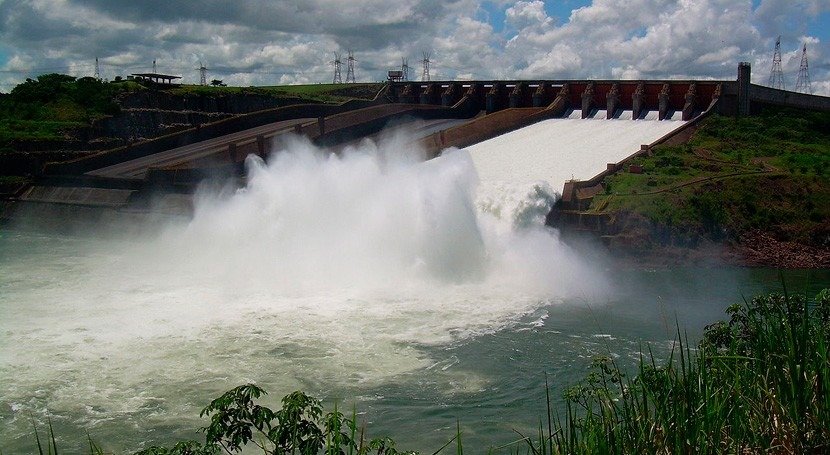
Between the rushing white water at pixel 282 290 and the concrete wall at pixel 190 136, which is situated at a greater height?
the concrete wall at pixel 190 136

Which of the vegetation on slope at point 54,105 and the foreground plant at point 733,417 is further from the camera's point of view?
the vegetation on slope at point 54,105

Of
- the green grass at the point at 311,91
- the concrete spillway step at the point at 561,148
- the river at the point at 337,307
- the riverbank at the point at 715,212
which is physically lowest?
the river at the point at 337,307

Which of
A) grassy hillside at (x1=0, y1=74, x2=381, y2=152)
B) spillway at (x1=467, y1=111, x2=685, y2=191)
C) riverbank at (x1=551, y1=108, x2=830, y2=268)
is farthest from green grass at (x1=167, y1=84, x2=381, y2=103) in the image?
riverbank at (x1=551, y1=108, x2=830, y2=268)

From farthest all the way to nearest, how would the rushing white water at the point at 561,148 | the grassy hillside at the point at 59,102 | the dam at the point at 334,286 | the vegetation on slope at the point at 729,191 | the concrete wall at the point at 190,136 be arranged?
1. the grassy hillside at the point at 59,102
2. the concrete wall at the point at 190,136
3. the rushing white water at the point at 561,148
4. the vegetation on slope at the point at 729,191
5. the dam at the point at 334,286

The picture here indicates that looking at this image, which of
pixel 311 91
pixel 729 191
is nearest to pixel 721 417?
pixel 729 191

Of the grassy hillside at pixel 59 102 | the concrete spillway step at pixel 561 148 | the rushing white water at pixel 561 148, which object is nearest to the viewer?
the rushing white water at pixel 561 148

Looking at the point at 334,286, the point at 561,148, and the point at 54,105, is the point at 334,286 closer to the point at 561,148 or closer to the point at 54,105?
the point at 561,148

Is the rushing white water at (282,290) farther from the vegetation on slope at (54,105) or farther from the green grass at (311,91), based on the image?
the green grass at (311,91)

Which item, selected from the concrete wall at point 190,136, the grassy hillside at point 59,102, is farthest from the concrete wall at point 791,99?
the grassy hillside at point 59,102
